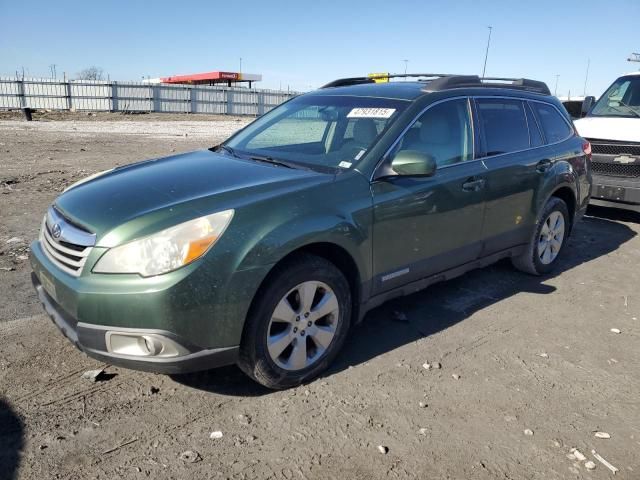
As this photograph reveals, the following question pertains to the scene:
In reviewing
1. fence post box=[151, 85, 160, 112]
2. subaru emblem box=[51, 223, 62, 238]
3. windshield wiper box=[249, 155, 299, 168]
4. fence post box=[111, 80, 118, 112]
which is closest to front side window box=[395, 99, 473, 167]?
windshield wiper box=[249, 155, 299, 168]

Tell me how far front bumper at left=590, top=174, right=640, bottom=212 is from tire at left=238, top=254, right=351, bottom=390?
5.68 meters

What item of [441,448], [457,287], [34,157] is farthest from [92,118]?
[441,448]

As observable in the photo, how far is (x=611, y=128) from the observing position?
7934 millimetres

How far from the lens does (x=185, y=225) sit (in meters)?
2.80

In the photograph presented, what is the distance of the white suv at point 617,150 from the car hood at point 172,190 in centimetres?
597

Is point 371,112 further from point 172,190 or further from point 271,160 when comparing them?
point 172,190

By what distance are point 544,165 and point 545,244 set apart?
0.84 metres

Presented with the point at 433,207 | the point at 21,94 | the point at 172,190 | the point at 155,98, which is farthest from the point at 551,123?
the point at 155,98

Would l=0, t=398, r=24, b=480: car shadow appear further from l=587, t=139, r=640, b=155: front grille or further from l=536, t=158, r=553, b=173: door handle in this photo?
l=587, t=139, r=640, b=155: front grille

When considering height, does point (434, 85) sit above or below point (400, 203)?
above

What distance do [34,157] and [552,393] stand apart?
12244 mm

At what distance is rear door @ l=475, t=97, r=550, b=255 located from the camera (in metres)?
4.49

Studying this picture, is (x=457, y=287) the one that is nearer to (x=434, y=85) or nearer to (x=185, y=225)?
(x=434, y=85)

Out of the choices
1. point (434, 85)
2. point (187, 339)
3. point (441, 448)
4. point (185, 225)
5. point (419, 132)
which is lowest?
point (441, 448)
